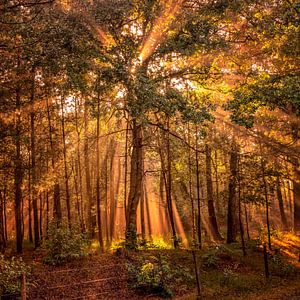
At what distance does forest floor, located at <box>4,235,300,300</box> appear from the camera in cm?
1251

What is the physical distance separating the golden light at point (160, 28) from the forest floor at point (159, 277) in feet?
29.4

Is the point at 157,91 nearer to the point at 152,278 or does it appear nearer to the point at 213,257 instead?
the point at 152,278

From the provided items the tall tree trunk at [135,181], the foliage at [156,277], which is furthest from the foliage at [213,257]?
the tall tree trunk at [135,181]

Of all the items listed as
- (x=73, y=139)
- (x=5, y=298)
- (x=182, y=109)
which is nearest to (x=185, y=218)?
(x=73, y=139)

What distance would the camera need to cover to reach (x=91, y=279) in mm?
13602

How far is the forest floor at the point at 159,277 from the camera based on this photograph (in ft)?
41.0

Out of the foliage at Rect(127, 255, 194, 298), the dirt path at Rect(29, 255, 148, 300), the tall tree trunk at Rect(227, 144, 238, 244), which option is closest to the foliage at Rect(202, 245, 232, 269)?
the foliage at Rect(127, 255, 194, 298)

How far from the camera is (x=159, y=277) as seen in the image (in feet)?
43.0

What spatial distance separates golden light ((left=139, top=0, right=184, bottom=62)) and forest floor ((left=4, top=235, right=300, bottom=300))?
8976 mm

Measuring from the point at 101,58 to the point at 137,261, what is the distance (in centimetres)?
888

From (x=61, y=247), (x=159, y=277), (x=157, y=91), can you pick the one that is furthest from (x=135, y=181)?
(x=159, y=277)

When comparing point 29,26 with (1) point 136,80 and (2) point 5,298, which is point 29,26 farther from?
(2) point 5,298

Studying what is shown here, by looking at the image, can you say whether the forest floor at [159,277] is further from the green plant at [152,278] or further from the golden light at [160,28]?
the golden light at [160,28]

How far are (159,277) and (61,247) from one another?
5.24m
